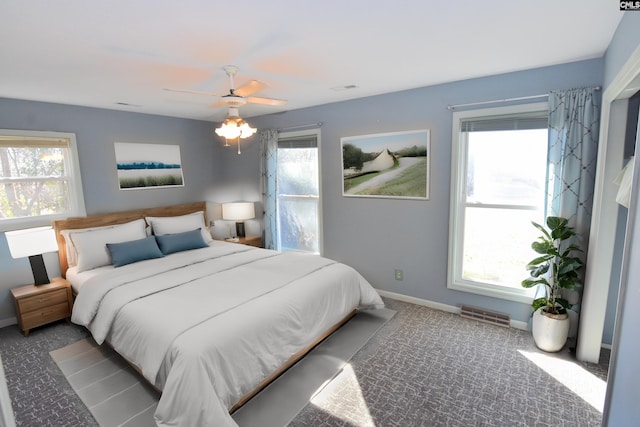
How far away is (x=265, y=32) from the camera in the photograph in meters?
1.95

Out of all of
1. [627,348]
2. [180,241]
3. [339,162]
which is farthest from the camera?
[339,162]

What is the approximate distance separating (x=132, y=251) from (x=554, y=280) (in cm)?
418

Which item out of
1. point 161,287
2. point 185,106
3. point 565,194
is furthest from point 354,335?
point 185,106

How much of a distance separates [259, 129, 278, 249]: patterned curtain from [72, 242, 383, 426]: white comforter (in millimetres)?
1219

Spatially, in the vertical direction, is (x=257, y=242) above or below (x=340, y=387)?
above

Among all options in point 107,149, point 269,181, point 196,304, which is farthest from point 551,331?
point 107,149

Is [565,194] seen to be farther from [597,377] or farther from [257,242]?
[257,242]

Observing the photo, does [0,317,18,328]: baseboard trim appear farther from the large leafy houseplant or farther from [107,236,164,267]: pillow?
the large leafy houseplant

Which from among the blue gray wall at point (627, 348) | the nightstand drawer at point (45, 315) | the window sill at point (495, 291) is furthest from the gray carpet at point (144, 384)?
the blue gray wall at point (627, 348)

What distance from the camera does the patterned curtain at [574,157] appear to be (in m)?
2.55

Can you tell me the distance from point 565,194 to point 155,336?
3.39m

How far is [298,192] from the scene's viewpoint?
460 centimetres

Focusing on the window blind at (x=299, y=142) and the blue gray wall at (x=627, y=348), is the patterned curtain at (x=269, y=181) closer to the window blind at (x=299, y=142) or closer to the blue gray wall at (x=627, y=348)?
the window blind at (x=299, y=142)

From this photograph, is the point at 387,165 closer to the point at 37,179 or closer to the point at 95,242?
the point at 95,242
